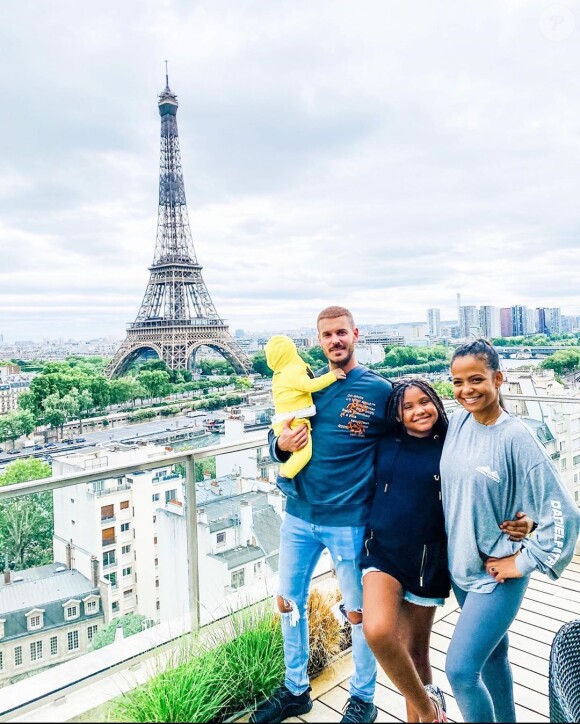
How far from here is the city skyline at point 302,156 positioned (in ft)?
23.7

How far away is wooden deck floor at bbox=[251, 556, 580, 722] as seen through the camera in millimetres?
1841

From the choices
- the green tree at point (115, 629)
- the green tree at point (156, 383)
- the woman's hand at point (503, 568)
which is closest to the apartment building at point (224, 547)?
the green tree at point (115, 629)

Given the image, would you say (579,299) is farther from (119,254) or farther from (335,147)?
(119,254)

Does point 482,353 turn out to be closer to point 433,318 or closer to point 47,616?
point 47,616

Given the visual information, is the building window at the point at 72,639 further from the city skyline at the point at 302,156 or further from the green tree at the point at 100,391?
the green tree at the point at 100,391

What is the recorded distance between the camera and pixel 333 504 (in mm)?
1597

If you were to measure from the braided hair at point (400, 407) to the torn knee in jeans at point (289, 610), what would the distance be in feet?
2.25

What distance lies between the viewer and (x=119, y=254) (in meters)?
40.6

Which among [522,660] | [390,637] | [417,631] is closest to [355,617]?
[417,631]

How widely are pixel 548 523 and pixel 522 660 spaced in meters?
1.26

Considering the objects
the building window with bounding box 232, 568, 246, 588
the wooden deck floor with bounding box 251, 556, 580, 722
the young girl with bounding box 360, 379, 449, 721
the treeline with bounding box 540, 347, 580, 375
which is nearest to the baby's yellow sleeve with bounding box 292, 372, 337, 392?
the young girl with bounding box 360, 379, 449, 721

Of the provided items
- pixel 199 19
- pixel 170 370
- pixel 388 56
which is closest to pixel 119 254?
pixel 170 370

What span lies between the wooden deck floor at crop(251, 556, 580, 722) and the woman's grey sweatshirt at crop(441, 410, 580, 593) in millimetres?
530

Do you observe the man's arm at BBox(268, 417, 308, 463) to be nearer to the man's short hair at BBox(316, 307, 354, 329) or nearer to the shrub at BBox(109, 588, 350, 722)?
the man's short hair at BBox(316, 307, 354, 329)
